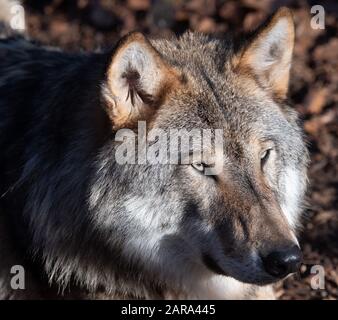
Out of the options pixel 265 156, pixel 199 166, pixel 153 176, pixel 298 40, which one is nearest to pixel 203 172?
pixel 199 166

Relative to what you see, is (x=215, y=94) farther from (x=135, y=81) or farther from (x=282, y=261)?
(x=282, y=261)

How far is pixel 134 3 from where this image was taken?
29.0ft

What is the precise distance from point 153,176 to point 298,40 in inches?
158

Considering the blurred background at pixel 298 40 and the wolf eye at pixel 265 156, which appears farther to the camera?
the blurred background at pixel 298 40

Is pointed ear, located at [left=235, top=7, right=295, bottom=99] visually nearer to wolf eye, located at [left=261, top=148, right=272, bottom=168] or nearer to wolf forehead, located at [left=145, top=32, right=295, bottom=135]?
wolf forehead, located at [left=145, top=32, right=295, bottom=135]

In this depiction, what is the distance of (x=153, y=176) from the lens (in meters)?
4.41

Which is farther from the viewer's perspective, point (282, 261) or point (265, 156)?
point (265, 156)

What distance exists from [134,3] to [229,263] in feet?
17.0

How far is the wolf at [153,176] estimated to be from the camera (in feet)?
14.0

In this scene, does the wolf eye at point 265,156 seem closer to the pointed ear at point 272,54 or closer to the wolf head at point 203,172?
the wolf head at point 203,172

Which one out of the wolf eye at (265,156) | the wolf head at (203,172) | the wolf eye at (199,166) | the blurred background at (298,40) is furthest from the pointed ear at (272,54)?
the blurred background at (298,40)

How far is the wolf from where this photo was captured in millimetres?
4266
